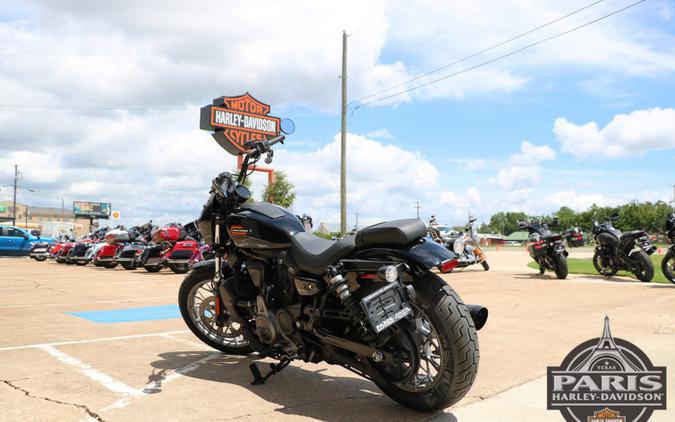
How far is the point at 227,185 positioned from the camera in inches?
182

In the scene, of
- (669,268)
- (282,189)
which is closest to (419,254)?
(669,268)

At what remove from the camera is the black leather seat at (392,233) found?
3408mm

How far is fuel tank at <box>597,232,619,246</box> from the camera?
12273 mm

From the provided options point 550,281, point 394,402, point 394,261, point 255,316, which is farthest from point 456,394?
point 550,281

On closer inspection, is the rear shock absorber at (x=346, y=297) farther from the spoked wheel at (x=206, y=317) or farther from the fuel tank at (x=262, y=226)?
the spoked wheel at (x=206, y=317)

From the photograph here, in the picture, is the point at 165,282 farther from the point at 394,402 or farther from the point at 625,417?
the point at 625,417

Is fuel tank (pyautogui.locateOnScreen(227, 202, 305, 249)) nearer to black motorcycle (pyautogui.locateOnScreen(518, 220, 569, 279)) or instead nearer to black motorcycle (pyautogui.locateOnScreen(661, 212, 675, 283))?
black motorcycle (pyautogui.locateOnScreen(661, 212, 675, 283))

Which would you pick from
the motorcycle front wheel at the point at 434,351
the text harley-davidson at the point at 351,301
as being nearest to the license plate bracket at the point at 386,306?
the text harley-davidson at the point at 351,301

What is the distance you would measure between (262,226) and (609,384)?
8.17 ft

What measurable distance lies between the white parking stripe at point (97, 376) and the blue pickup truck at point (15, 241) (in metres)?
26.2

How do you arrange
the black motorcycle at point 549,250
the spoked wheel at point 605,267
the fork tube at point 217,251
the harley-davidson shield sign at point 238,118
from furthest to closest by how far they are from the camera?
1. the harley-davidson shield sign at point 238,118
2. the black motorcycle at point 549,250
3. the spoked wheel at point 605,267
4. the fork tube at point 217,251

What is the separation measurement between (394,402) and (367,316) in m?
0.89

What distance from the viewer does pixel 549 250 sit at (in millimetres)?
13125

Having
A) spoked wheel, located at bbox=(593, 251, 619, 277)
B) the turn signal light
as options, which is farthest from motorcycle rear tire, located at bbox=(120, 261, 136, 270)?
the turn signal light
